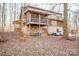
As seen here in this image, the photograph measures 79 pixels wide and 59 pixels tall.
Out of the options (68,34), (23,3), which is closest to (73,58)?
(68,34)

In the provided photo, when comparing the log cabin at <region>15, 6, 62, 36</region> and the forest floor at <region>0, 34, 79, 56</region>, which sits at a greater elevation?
the log cabin at <region>15, 6, 62, 36</region>

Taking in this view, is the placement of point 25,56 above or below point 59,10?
below

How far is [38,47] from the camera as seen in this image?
6.54 ft

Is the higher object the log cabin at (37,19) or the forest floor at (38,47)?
the log cabin at (37,19)

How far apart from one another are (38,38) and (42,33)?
0.09 metres

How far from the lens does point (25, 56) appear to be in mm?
1985

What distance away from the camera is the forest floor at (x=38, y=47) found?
6.47 ft

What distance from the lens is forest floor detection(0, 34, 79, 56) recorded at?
197 centimetres

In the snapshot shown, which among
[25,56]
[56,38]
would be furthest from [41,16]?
[25,56]

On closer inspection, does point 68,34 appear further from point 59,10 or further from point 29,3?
point 29,3

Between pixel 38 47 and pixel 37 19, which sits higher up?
pixel 37 19

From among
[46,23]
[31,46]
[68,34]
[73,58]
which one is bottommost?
[73,58]

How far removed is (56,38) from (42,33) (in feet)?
0.69

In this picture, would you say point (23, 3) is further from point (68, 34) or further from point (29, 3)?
point (68, 34)
